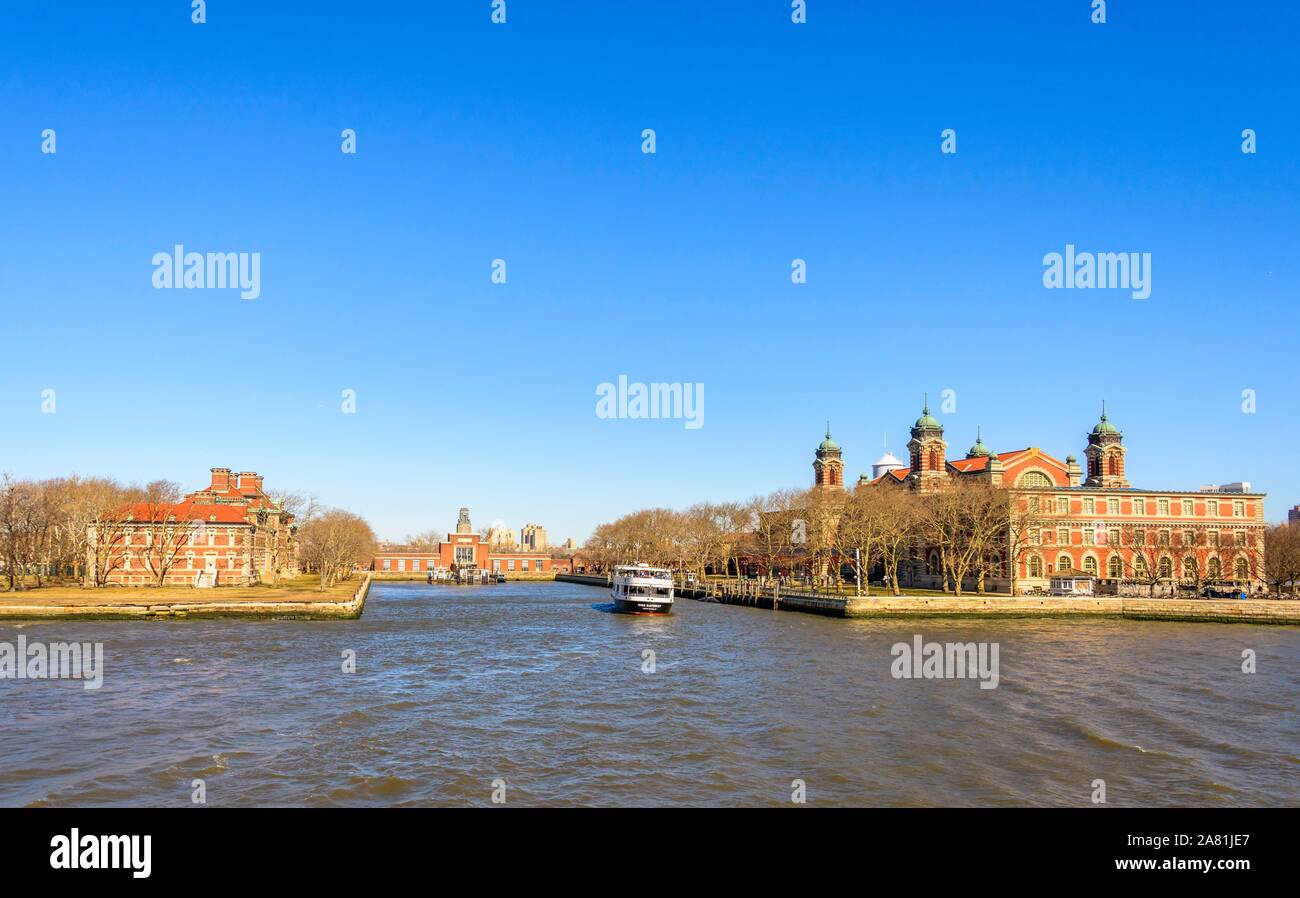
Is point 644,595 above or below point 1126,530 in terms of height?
below

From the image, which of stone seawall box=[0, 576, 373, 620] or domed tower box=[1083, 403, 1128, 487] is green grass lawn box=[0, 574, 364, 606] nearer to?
stone seawall box=[0, 576, 373, 620]

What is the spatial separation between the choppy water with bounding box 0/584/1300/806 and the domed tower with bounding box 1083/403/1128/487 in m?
68.5

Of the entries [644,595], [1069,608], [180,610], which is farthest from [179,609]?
[1069,608]

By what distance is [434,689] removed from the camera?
3678 centimetres

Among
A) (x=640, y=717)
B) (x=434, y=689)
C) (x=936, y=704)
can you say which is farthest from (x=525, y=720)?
(x=936, y=704)

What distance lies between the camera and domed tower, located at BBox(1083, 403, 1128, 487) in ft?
383

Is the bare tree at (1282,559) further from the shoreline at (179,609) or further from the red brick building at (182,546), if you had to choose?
the red brick building at (182,546)

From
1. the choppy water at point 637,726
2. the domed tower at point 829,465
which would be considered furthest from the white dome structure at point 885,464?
the choppy water at point 637,726

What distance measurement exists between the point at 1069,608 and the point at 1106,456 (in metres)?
47.9

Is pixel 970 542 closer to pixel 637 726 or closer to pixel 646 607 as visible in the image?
pixel 646 607

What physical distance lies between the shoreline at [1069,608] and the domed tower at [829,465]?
58.9 m

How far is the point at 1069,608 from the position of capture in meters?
78.1

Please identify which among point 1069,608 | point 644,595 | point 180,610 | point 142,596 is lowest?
point 1069,608
